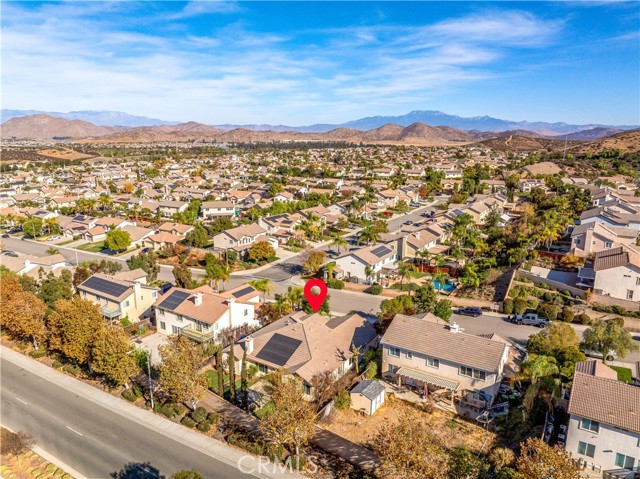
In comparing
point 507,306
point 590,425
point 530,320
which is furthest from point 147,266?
point 590,425

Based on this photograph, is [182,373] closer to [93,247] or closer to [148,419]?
[148,419]

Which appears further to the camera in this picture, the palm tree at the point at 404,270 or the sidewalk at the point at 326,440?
the palm tree at the point at 404,270

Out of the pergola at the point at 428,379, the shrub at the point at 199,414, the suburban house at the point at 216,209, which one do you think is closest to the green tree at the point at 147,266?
the shrub at the point at 199,414

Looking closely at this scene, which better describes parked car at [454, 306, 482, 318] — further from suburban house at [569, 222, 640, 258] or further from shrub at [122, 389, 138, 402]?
shrub at [122, 389, 138, 402]

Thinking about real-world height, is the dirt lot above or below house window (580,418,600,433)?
below

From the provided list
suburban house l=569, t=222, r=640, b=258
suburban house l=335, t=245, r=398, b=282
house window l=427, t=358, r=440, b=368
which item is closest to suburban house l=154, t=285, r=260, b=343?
suburban house l=335, t=245, r=398, b=282

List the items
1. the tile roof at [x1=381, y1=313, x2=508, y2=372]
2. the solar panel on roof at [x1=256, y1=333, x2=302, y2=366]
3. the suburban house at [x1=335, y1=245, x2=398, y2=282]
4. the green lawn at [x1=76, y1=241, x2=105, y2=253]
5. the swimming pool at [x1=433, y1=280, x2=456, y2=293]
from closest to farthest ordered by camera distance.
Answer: the tile roof at [x1=381, y1=313, x2=508, y2=372] < the solar panel on roof at [x1=256, y1=333, x2=302, y2=366] < the swimming pool at [x1=433, y1=280, x2=456, y2=293] < the suburban house at [x1=335, y1=245, x2=398, y2=282] < the green lawn at [x1=76, y1=241, x2=105, y2=253]

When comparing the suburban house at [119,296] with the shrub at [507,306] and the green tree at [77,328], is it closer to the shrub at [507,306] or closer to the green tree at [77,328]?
the green tree at [77,328]
